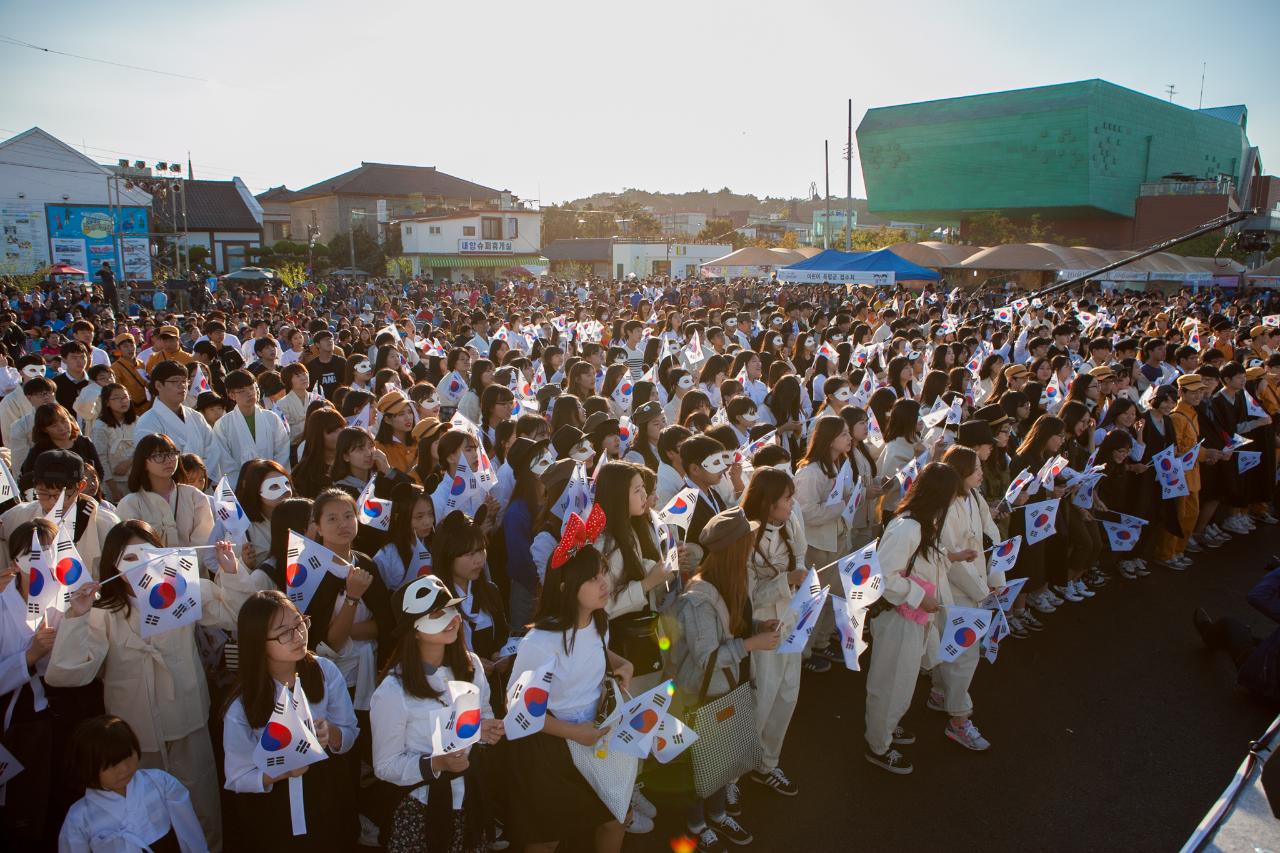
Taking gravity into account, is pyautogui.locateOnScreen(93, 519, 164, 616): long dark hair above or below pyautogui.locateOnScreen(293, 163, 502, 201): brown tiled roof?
below

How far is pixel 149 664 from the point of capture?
3.53 m

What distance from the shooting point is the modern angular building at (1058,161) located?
163 feet

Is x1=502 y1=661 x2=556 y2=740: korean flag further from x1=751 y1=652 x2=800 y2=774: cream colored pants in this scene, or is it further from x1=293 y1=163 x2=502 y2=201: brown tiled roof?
x1=293 y1=163 x2=502 y2=201: brown tiled roof

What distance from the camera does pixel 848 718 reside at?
5234 millimetres

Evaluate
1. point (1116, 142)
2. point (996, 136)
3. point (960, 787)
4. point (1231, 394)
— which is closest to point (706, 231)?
point (996, 136)

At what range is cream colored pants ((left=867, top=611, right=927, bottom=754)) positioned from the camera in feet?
14.7

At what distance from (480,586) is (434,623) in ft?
3.58

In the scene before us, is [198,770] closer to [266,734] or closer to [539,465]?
[266,734]

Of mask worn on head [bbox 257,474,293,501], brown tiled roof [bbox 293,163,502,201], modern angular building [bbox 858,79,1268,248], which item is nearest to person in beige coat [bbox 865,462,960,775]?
mask worn on head [bbox 257,474,293,501]

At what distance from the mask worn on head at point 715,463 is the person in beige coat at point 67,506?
308 cm

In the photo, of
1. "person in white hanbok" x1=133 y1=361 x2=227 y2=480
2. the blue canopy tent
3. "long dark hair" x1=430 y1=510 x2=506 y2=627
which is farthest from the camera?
the blue canopy tent

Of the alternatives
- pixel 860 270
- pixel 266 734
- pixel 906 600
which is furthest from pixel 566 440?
pixel 860 270

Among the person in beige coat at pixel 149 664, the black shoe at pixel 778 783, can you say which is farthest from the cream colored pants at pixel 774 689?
the person in beige coat at pixel 149 664

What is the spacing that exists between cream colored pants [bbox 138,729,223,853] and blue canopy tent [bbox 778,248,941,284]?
62.8 ft
